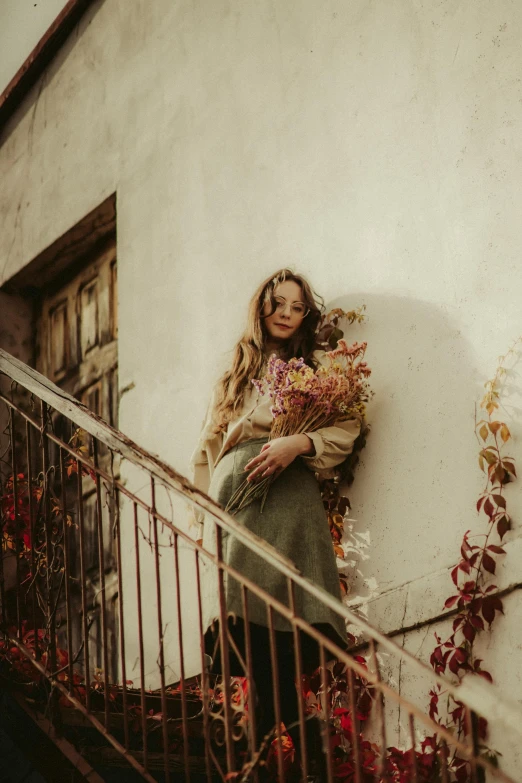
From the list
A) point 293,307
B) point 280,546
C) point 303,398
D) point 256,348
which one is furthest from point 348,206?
point 280,546

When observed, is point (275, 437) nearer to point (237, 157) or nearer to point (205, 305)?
point (205, 305)

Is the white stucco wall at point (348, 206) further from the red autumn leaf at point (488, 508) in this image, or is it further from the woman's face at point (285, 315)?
the woman's face at point (285, 315)

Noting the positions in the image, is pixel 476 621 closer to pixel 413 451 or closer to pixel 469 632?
pixel 469 632

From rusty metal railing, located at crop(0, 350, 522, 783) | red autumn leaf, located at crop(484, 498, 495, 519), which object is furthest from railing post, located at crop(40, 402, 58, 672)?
red autumn leaf, located at crop(484, 498, 495, 519)

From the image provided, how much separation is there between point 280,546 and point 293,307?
125cm

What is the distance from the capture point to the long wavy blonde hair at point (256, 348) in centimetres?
429

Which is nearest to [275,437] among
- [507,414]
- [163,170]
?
[507,414]

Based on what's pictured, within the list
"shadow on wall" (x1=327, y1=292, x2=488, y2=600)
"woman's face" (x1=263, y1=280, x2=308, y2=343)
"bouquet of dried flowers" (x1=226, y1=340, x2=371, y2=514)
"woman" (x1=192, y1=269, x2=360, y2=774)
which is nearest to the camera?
"woman" (x1=192, y1=269, x2=360, y2=774)

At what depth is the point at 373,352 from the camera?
4.55 m

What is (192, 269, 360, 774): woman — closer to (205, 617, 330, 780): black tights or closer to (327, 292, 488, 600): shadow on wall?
(205, 617, 330, 780): black tights

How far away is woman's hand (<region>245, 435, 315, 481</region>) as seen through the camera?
3834 millimetres

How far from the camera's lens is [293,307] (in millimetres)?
4523

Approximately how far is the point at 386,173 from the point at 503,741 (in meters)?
2.54

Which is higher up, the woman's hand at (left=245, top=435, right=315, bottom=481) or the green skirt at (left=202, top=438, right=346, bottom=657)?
the woman's hand at (left=245, top=435, right=315, bottom=481)
